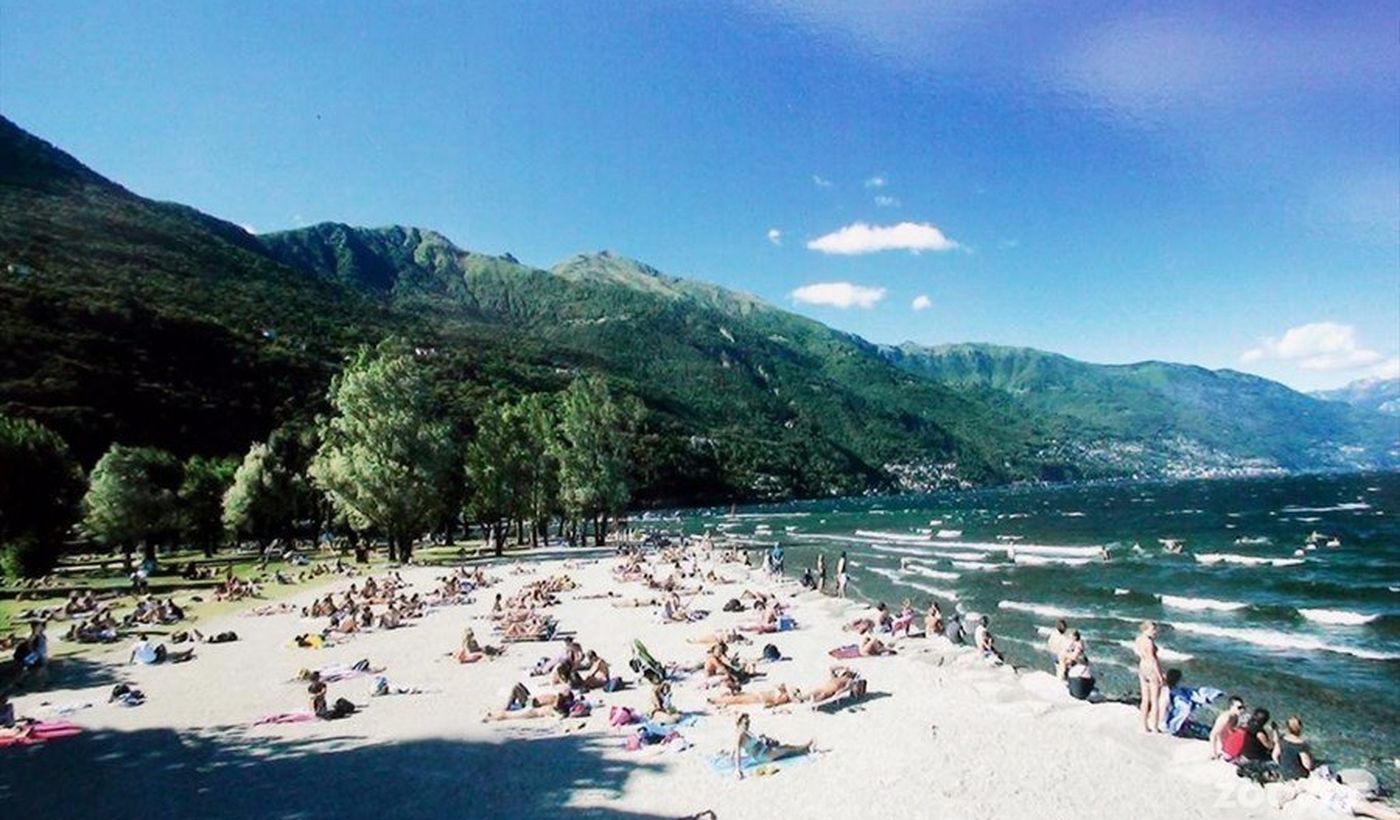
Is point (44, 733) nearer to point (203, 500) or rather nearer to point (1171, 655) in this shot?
point (1171, 655)

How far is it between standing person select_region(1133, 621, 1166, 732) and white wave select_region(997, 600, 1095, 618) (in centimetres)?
1919

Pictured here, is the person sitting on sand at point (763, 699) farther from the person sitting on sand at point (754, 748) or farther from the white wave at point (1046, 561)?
the white wave at point (1046, 561)

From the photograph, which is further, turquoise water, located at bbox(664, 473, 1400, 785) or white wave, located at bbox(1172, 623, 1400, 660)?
Result: white wave, located at bbox(1172, 623, 1400, 660)

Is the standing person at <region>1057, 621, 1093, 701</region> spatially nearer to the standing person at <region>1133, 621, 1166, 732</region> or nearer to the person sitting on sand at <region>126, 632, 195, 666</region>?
the standing person at <region>1133, 621, 1166, 732</region>

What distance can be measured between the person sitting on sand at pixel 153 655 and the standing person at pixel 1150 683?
977 inches

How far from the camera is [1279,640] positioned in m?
27.1

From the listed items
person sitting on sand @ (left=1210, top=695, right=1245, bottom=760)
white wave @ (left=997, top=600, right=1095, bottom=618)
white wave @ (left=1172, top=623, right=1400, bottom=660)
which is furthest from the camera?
white wave @ (left=997, top=600, right=1095, bottom=618)

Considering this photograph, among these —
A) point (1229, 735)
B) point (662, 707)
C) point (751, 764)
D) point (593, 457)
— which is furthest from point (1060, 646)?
point (593, 457)

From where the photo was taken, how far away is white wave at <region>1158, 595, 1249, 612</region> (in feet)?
109

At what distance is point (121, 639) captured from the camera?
25.4 m

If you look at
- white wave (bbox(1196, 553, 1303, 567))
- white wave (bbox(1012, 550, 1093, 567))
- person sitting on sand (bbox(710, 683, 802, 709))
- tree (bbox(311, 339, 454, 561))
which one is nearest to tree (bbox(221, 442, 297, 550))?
tree (bbox(311, 339, 454, 561))

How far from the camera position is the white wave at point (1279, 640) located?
24.8 m

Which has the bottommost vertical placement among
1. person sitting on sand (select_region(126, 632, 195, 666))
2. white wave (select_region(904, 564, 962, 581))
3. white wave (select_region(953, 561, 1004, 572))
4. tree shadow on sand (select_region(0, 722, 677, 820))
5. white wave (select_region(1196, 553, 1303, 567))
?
white wave (select_region(904, 564, 962, 581))

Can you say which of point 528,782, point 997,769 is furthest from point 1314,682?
point 528,782
